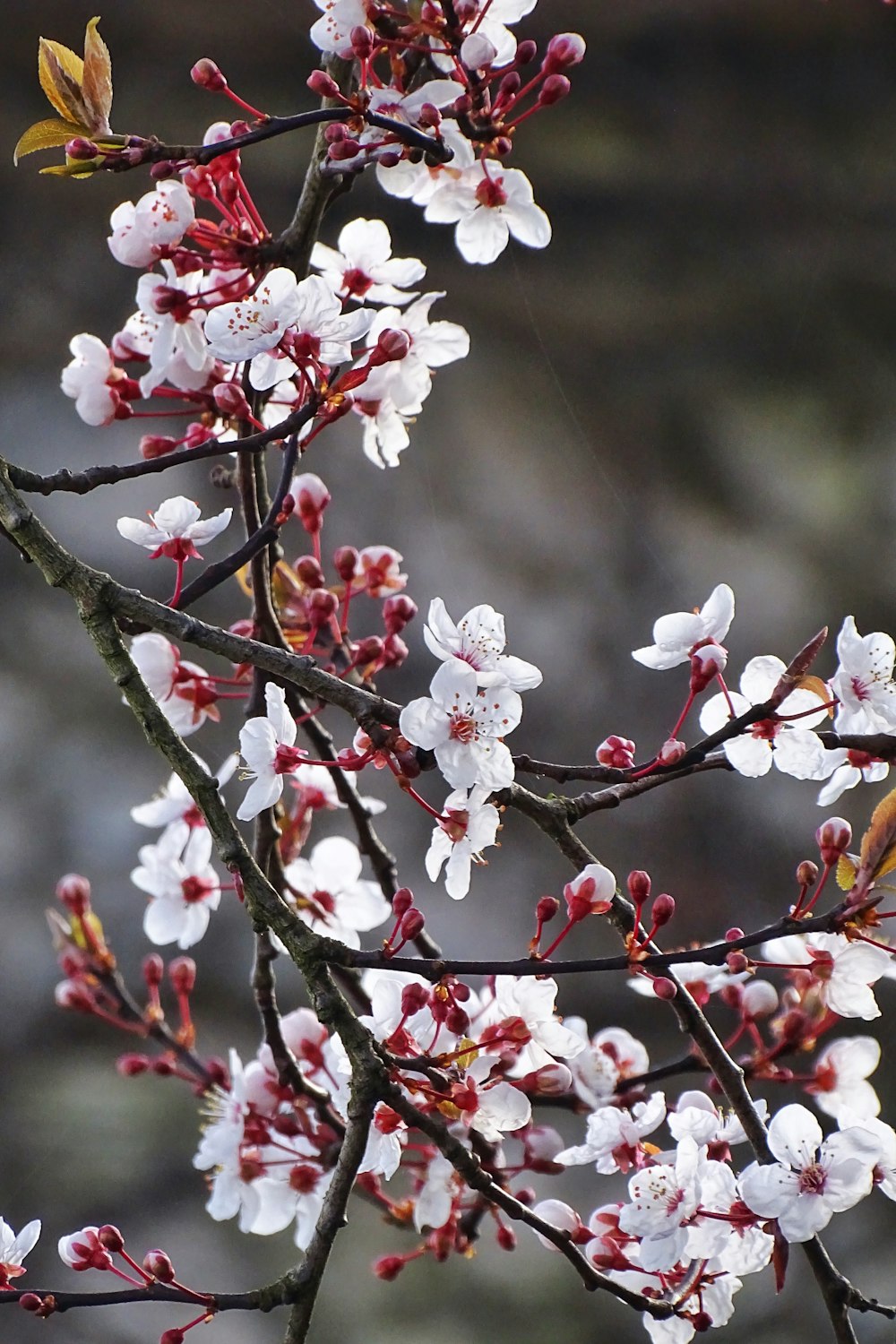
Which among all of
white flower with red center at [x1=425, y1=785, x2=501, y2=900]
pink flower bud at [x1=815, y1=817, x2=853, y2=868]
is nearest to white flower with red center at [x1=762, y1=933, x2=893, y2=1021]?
pink flower bud at [x1=815, y1=817, x2=853, y2=868]

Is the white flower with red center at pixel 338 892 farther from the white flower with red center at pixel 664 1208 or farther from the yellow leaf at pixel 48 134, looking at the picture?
the yellow leaf at pixel 48 134

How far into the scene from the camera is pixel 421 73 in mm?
615

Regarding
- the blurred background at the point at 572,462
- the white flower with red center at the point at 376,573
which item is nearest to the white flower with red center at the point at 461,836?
the white flower with red center at the point at 376,573

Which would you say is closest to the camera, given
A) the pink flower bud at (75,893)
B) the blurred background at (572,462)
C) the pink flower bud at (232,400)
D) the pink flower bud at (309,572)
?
the pink flower bud at (232,400)

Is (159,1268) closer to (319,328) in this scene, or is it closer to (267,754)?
(267,754)

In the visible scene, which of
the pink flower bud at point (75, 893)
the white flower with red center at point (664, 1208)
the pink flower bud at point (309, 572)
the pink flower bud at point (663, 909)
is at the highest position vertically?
the pink flower bud at point (309, 572)

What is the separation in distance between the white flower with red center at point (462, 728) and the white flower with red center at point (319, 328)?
0.45 ft

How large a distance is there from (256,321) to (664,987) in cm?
29

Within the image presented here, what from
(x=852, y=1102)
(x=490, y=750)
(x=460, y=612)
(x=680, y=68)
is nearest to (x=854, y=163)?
(x=680, y=68)

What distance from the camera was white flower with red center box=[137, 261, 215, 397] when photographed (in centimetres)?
56

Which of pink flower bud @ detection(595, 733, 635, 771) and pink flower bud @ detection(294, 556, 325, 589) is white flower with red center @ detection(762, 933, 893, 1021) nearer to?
pink flower bud @ detection(595, 733, 635, 771)

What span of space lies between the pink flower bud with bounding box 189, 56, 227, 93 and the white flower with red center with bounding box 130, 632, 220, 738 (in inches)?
10.0

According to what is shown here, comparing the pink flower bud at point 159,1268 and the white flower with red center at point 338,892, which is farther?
the white flower with red center at point 338,892

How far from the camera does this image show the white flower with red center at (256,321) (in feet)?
1.49
